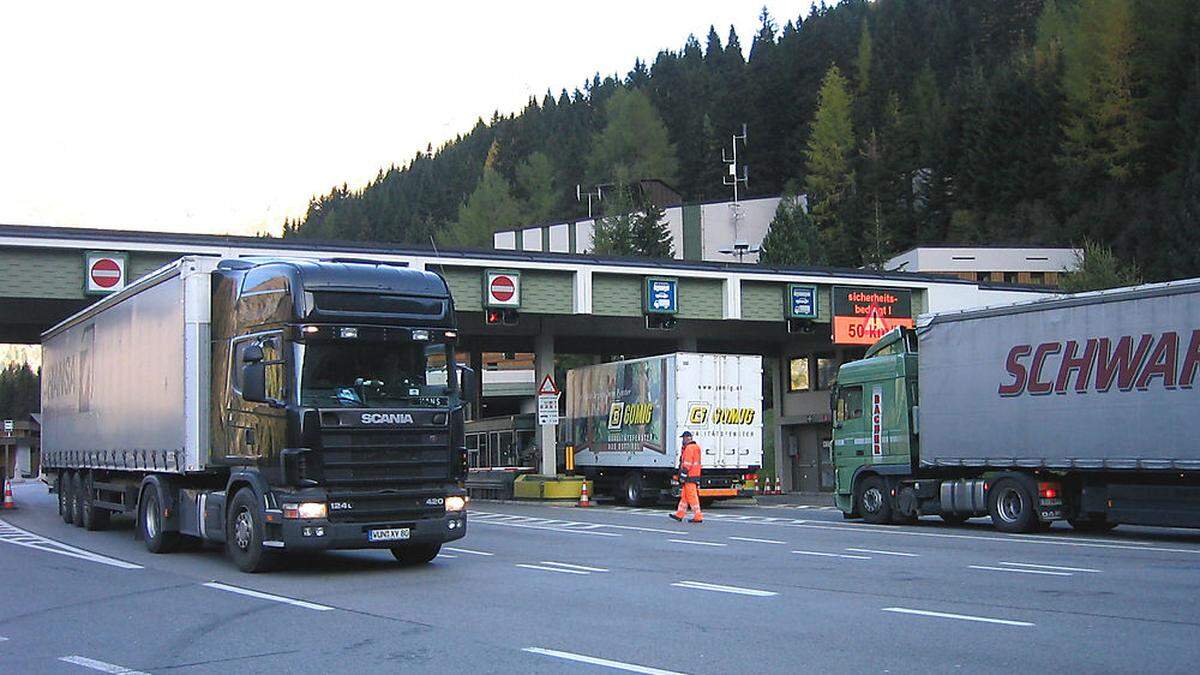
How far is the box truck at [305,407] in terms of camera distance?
14297mm

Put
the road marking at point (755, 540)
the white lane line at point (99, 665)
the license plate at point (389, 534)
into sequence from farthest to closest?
the road marking at point (755, 540)
the license plate at point (389, 534)
the white lane line at point (99, 665)

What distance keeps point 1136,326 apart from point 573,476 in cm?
1889

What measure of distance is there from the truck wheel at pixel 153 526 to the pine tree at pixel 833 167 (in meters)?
67.7

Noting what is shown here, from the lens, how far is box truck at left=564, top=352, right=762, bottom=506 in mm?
30688

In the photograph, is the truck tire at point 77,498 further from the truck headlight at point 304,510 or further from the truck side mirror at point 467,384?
the truck side mirror at point 467,384

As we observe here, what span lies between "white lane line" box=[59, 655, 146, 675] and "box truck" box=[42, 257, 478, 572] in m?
4.51

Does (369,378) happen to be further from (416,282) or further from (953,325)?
(953,325)

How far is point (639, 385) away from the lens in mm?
32344

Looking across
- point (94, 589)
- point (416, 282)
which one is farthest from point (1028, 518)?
point (94, 589)

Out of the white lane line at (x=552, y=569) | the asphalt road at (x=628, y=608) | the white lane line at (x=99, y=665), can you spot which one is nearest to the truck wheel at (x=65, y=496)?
the asphalt road at (x=628, y=608)

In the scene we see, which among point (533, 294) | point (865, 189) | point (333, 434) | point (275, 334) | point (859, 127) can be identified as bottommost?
point (333, 434)

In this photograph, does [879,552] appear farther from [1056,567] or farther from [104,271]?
[104,271]

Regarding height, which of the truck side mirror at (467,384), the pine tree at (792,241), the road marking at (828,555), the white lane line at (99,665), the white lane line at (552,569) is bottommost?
the road marking at (828,555)

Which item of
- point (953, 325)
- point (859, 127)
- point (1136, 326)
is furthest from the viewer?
point (859, 127)
